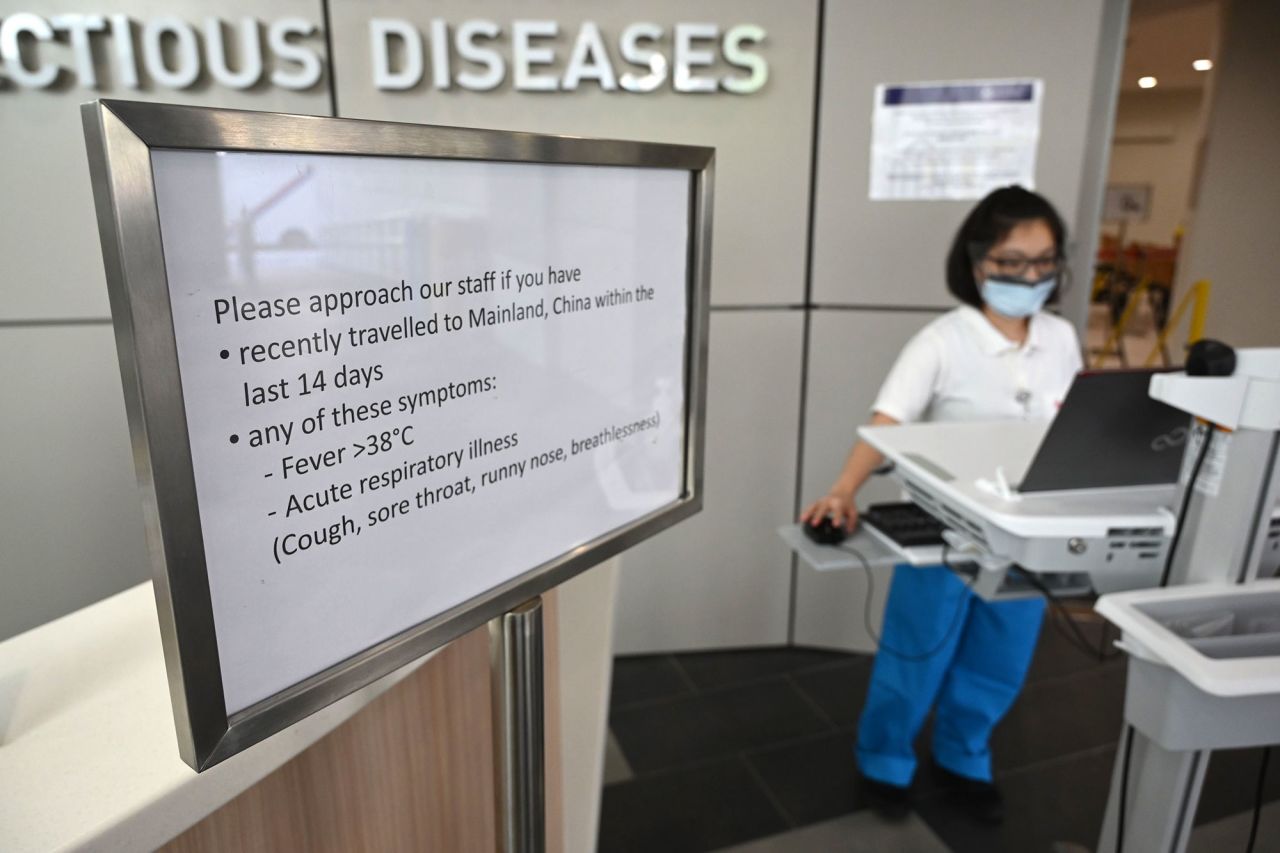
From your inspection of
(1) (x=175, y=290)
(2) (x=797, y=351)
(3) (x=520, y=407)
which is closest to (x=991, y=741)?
(2) (x=797, y=351)

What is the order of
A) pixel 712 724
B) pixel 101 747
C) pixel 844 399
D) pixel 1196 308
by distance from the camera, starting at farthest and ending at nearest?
1. pixel 1196 308
2. pixel 844 399
3. pixel 712 724
4. pixel 101 747

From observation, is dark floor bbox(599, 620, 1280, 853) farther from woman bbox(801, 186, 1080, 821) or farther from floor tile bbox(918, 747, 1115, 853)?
woman bbox(801, 186, 1080, 821)

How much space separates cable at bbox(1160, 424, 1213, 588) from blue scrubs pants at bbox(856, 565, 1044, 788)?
78 centimetres

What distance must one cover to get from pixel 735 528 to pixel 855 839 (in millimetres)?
1080

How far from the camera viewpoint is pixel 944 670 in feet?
Result: 7.23

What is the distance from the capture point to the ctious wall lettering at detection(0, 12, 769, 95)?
223cm

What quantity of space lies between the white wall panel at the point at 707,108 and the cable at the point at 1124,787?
5.13 ft

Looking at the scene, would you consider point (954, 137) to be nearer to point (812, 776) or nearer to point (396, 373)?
point (812, 776)

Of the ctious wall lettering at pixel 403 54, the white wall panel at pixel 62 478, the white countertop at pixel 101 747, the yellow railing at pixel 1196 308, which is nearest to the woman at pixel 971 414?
the ctious wall lettering at pixel 403 54

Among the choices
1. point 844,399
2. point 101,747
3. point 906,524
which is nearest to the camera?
point 101,747

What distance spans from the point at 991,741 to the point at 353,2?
284cm

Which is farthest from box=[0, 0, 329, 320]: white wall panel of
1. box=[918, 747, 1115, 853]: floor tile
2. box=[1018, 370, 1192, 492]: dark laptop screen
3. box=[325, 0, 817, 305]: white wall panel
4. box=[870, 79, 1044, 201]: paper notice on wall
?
box=[918, 747, 1115, 853]: floor tile

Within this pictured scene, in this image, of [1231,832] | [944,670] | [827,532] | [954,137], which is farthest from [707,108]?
[1231,832]

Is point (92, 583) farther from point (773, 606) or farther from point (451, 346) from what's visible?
point (451, 346)
